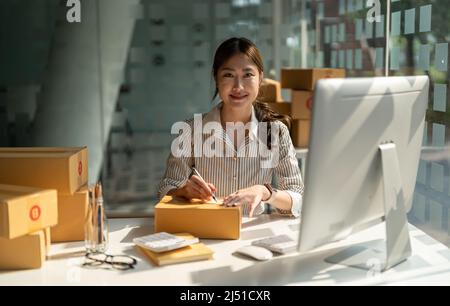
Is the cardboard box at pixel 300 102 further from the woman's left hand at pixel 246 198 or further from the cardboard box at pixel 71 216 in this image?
the cardboard box at pixel 71 216

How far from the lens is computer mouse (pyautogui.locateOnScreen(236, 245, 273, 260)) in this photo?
1.61m

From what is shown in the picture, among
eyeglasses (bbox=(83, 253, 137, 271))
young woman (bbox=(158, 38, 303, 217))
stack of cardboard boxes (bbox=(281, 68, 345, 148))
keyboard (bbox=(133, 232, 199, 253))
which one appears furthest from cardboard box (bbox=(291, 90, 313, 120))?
eyeglasses (bbox=(83, 253, 137, 271))

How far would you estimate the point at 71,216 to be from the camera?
1764mm

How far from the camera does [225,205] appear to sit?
5.99 feet

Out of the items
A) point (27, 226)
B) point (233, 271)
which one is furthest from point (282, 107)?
point (27, 226)

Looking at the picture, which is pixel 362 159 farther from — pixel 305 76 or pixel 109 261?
pixel 305 76

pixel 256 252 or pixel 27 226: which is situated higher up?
pixel 27 226

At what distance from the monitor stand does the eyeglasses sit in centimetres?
57

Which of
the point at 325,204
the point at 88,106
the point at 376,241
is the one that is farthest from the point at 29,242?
the point at 88,106

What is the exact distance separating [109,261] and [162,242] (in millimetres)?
161

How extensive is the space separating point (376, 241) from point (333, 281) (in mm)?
417
